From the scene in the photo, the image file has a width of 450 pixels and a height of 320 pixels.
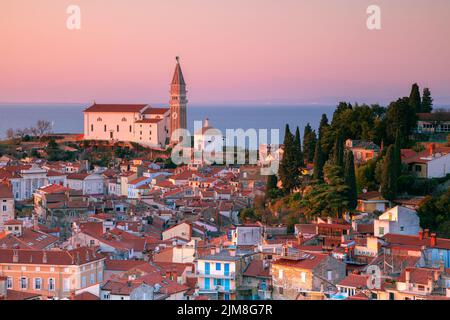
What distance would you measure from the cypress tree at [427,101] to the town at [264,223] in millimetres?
32

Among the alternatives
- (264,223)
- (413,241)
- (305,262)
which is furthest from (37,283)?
(264,223)

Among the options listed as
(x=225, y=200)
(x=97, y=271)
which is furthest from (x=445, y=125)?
(x=97, y=271)

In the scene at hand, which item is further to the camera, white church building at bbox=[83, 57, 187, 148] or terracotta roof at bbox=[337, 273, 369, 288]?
white church building at bbox=[83, 57, 187, 148]

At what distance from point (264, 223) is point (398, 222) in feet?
12.0

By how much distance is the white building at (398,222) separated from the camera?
13.2m

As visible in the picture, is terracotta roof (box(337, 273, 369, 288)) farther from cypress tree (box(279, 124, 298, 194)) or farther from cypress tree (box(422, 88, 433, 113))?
cypress tree (box(422, 88, 433, 113))

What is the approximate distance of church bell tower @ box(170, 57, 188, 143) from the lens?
3759cm

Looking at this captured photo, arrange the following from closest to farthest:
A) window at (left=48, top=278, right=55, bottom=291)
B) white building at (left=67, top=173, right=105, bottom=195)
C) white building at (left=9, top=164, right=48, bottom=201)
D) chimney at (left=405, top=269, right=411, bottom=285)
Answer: chimney at (left=405, top=269, right=411, bottom=285) < window at (left=48, top=278, right=55, bottom=291) < white building at (left=9, top=164, right=48, bottom=201) < white building at (left=67, top=173, right=105, bottom=195)

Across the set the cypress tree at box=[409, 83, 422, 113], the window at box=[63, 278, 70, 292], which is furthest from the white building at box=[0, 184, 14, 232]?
the cypress tree at box=[409, 83, 422, 113]

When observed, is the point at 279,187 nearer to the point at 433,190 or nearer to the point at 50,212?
the point at 433,190

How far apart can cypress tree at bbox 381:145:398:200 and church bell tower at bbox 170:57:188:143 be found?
75.7 feet

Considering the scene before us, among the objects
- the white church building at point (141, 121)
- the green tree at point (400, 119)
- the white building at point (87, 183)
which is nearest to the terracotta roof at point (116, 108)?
the white church building at point (141, 121)

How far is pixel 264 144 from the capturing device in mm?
29609

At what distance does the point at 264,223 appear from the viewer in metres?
16.4
